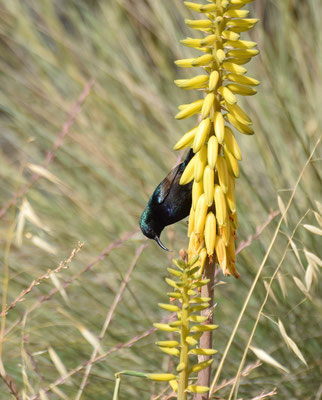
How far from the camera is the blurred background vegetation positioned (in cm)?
190

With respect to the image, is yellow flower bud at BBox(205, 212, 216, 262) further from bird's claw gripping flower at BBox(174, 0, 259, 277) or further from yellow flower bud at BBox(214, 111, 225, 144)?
yellow flower bud at BBox(214, 111, 225, 144)

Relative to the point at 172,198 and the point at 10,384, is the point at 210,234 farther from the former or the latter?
the point at 10,384

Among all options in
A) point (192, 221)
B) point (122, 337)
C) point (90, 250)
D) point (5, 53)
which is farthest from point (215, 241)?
point (5, 53)

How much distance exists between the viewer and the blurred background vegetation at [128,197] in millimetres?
Result: 1903

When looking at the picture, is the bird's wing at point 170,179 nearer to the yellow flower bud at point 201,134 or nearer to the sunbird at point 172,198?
the sunbird at point 172,198

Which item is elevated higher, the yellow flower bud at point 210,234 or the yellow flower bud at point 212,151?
the yellow flower bud at point 212,151

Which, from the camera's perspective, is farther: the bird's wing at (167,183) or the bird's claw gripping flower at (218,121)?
the bird's wing at (167,183)

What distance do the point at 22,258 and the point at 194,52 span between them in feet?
3.57

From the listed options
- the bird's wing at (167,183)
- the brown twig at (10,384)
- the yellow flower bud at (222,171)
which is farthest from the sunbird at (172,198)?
the brown twig at (10,384)

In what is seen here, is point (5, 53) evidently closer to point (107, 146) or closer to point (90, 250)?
point (107, 146)

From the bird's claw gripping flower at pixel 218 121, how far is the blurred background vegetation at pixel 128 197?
72cm

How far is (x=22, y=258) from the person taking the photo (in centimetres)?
272

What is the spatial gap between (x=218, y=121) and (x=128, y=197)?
4.92 ft

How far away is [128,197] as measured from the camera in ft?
7.92
